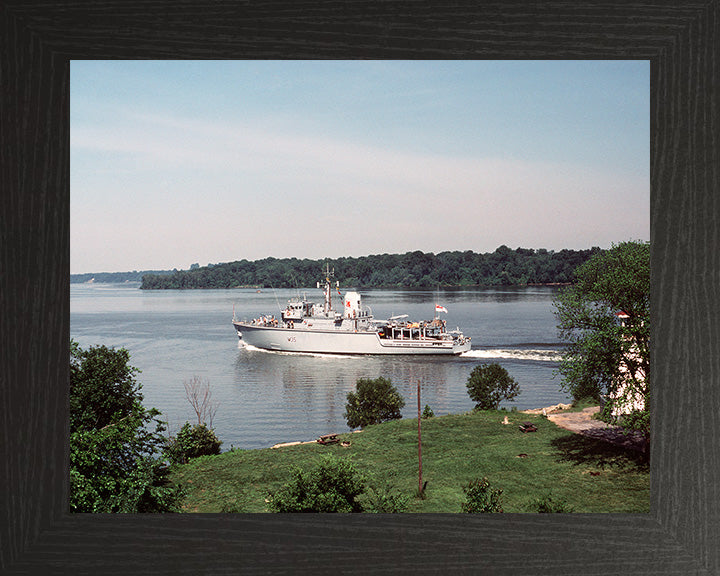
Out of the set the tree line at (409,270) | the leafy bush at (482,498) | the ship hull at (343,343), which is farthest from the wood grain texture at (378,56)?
the ship hull at (343,343)

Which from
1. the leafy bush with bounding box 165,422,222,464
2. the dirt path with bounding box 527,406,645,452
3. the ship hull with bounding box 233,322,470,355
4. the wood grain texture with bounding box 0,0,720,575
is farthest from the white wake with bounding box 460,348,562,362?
the wood grain texture with bounding box 0,0,720,575

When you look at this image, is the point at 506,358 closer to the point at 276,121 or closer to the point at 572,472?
the point at 572,472

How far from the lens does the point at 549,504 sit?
3.19m

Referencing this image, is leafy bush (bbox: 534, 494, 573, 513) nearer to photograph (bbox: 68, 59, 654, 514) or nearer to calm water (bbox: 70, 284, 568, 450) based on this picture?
photograph (bbox: 68, 59, 654, 514)

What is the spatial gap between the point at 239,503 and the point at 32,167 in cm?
258

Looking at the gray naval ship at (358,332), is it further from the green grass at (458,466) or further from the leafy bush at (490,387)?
the green grass at (458,466)

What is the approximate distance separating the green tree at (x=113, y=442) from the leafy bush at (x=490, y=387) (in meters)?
2.03

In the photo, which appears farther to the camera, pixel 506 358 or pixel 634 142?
pixel 506 358

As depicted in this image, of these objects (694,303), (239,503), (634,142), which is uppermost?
(634,142)

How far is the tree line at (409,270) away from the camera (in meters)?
3.50

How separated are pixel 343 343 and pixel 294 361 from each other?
44 cm

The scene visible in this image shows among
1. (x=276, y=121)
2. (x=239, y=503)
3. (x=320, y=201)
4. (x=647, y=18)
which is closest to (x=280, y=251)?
(x=320, y=201)

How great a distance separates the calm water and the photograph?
0.10 ft

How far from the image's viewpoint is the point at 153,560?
1437 mm
